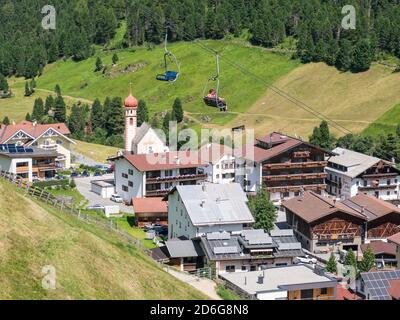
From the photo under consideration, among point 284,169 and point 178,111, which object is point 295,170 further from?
point 178,111

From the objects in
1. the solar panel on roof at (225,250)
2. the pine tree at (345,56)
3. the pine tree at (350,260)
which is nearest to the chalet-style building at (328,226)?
the pine tree at (350,260)

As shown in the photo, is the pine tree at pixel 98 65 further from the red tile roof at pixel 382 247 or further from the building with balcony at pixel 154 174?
the red tile roof at pixel 382 247

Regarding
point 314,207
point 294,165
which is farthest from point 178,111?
point 314,207
